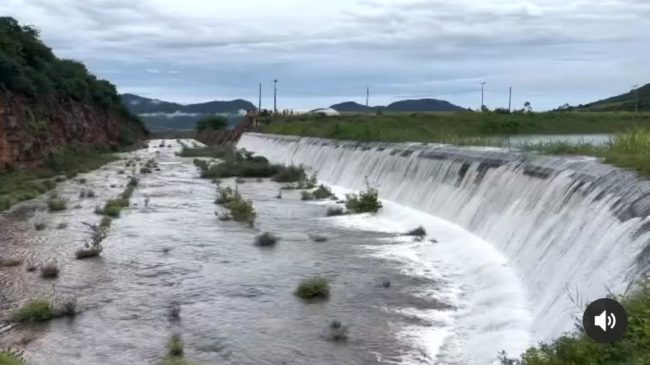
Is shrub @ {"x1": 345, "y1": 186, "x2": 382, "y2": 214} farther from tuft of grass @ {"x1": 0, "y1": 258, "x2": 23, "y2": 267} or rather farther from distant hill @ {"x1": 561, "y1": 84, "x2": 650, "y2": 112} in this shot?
distant hill @ {"x1": 561, "y1": 84, "x2": 650, "y2": 112}

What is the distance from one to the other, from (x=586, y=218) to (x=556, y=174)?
3715 mm

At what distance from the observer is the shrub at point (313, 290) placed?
14172 millimetres

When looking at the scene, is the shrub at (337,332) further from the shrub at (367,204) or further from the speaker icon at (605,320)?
the shrub at (367,204)

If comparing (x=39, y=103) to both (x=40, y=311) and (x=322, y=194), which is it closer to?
(x=322, y=194)

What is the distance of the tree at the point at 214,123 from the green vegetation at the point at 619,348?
126220 millimetres

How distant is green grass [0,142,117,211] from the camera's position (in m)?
32.0

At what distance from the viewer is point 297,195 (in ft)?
112

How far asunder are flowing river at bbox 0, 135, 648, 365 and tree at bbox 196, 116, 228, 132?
109 meters

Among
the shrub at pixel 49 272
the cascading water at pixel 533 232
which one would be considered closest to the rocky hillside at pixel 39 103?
the shrub at pixel 49 272

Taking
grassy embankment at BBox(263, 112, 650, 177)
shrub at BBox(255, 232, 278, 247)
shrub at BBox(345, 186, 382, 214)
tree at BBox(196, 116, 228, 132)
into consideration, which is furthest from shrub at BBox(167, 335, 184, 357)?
tree at BBox(196, 116, 228, 132)

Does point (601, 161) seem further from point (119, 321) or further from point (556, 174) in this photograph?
point (119, 321)

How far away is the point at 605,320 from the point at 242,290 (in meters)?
10.7

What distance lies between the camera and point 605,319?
15.7 feet

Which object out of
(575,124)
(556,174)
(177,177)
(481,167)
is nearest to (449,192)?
(481,167)
